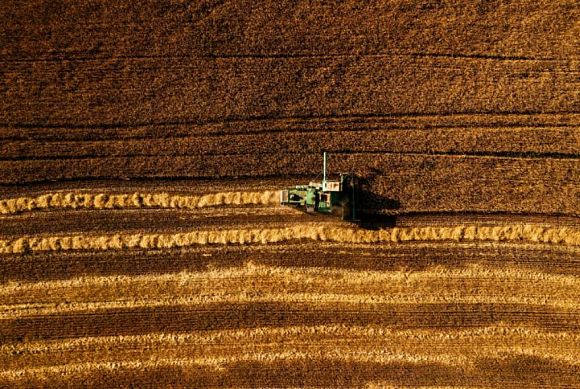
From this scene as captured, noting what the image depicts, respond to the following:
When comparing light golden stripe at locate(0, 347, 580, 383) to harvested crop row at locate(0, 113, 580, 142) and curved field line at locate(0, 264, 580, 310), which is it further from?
harvested crop row at locate(0, 113, 580, 142)

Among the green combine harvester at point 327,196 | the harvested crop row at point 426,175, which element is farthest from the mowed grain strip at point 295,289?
the harvested crop row at point 426,175

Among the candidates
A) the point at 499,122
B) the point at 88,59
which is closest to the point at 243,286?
the point at 88,59

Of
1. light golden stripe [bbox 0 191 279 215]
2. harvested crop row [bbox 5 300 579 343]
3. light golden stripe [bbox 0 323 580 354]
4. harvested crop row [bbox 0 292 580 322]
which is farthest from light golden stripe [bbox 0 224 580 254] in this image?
light golden stripe [bbox 0 323 580 354]

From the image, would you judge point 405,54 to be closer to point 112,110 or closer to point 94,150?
point 112,110

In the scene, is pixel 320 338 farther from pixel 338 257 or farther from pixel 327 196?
pixel 327 196

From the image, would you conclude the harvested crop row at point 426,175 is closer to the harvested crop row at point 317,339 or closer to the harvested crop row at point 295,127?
the harvested crop row at point 295,127

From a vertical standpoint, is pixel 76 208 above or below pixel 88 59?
below
